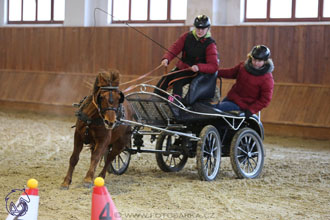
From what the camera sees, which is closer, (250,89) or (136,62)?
(250,89)

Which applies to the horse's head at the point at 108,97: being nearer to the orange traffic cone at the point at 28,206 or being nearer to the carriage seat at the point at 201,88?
the carriage seat at the point at 201,88

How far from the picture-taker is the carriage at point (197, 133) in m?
6.35

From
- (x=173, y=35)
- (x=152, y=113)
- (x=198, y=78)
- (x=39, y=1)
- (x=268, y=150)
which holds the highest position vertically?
(x=39, y=1)

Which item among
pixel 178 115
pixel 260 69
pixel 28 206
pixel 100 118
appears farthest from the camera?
pixel 260 69

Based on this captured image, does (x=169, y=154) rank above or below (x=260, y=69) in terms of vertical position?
below

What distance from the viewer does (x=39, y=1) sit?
16.2 meters

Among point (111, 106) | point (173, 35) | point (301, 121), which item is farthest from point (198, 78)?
point (173, 35)

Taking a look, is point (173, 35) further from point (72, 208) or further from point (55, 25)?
point (72, 208)

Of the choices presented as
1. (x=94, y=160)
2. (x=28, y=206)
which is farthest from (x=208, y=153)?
(x=28, y=206)

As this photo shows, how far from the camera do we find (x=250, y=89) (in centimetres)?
689

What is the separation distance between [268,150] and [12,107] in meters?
8.17

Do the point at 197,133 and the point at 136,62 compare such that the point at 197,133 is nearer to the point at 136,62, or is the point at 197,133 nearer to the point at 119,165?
the point at 119,165

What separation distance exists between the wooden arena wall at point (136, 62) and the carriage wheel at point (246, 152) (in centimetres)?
462

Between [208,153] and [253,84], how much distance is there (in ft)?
3.45
